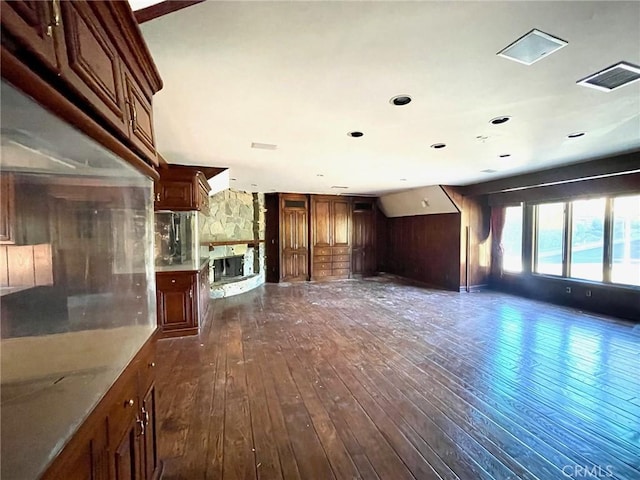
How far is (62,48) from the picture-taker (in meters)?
0.80

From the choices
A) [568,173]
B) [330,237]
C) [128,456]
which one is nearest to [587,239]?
[568,173]

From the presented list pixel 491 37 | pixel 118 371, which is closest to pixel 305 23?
pixel 491 37

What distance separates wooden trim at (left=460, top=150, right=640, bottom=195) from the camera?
4.36 meters

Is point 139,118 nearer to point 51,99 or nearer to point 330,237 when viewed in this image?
point 51,99

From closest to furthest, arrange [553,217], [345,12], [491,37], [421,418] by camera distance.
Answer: [345,12] → [491,37] → [421,418] → [553,217]

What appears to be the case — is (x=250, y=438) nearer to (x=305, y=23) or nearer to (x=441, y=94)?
(x=305, y=23)

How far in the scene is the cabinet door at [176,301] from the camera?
424cm

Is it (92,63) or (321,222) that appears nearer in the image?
(92,63)

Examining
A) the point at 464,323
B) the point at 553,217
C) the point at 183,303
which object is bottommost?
the point at 464,323

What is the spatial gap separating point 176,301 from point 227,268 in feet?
12.1

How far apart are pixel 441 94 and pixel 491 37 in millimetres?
709

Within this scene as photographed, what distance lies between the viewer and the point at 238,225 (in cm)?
806

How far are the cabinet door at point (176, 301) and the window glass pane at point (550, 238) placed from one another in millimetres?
6686

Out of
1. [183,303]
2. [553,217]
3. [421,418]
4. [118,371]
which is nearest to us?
[118,371]
